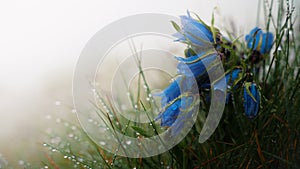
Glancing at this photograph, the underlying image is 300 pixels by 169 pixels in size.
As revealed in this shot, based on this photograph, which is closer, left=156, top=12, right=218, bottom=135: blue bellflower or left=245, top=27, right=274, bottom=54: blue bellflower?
left=156, top=12, right=218, bottom=135: blue bellflower

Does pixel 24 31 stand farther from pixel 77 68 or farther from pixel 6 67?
pixel 77 68

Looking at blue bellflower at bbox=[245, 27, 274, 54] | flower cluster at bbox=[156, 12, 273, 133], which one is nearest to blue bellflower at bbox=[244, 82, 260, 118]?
flower cluster at bbox=[156, 12, 273, 133]

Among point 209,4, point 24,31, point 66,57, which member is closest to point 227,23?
point 209,4

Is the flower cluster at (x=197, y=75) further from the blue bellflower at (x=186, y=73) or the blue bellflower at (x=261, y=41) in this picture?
the blue bellflower at (x=261, y=41)

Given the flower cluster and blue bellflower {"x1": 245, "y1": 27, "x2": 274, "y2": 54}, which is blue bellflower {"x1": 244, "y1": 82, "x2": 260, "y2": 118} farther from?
blue bellflower {"x1": 245, "y1": 27, "x2": 274, "y2": 54}

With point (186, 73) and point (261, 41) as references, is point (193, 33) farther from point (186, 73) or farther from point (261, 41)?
point (261, 41)

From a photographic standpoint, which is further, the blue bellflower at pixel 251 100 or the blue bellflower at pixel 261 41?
the blue bellflower at pixel 261 41

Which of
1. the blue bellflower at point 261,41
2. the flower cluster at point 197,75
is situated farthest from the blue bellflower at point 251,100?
the blue bellflower at point 261,41
